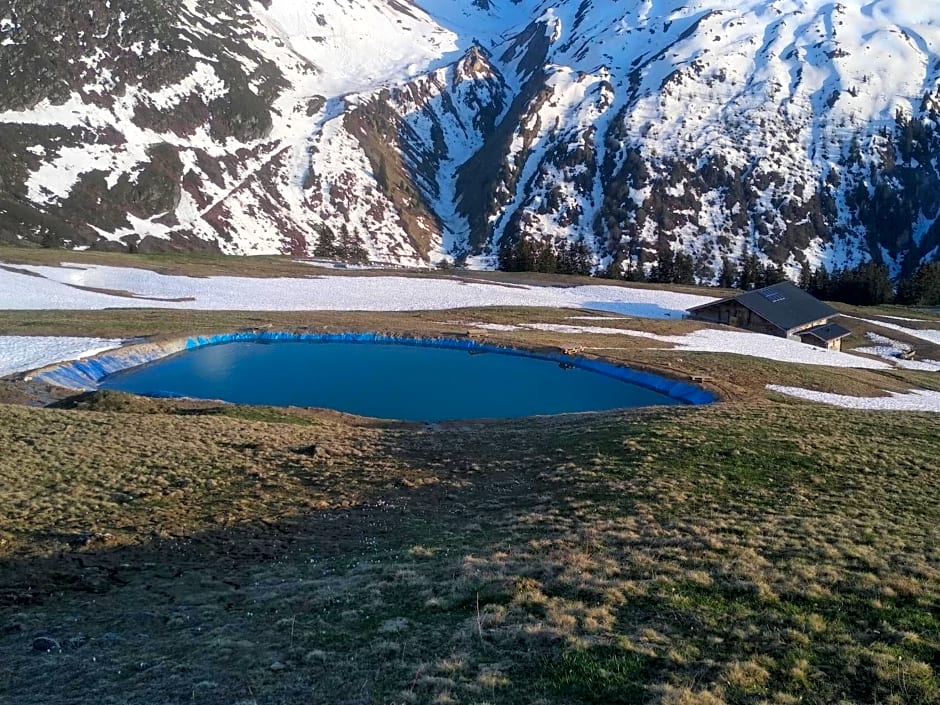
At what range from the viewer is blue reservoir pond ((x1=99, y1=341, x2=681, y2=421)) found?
46.9m

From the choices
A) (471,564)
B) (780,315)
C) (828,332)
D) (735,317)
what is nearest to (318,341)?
(471,564)

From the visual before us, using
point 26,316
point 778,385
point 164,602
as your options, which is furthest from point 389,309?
point 164,602

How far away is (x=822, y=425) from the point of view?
32188mm

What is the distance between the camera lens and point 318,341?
212ft

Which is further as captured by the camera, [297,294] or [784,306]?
[297,294]

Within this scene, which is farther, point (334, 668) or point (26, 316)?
point (26, 316)

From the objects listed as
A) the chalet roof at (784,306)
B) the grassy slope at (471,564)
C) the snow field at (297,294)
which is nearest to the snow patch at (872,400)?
the grassy slope at (471,564)

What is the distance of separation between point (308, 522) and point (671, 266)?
424 ft

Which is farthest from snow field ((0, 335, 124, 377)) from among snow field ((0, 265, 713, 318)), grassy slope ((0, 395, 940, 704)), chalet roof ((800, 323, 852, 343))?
chalet roof ((800, 323, 852, 343))

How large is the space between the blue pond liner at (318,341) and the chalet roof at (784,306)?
1393 inches

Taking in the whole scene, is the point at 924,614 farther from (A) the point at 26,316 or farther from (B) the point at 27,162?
(B) the point at 27,162

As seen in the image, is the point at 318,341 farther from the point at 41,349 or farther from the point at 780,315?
the point at 780,315

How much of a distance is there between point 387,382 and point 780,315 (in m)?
54.2

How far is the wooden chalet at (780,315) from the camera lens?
7994 centimetres
